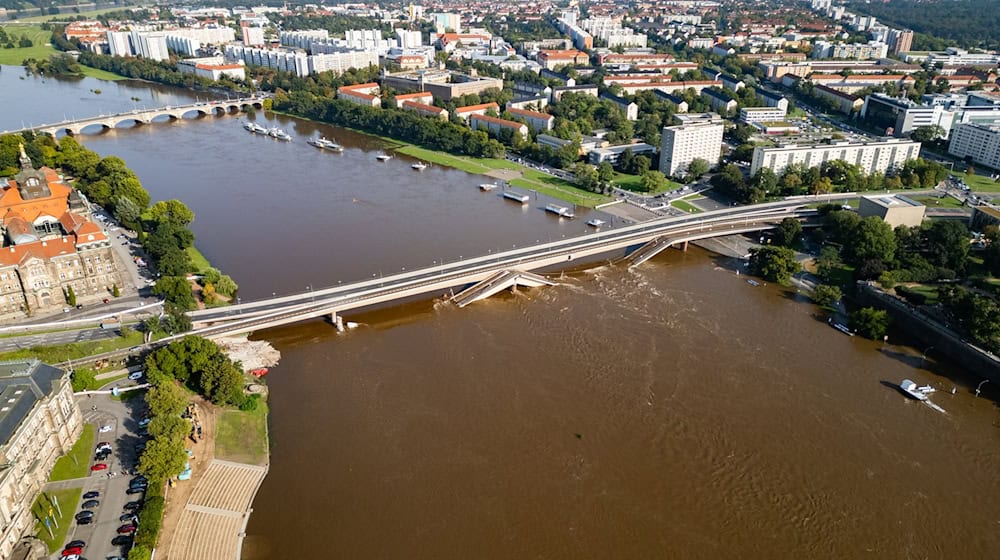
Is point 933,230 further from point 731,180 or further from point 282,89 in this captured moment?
point 282,89

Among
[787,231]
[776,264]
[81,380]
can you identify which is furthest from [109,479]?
[787,231]

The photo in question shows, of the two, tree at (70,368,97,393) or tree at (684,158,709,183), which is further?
tree at (684,158,709,183)

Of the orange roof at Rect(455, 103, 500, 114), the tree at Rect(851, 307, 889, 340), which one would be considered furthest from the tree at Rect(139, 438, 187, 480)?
the orange roof at Rect(455, 103, 500, 114)

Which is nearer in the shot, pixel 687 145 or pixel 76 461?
pixel 76 461

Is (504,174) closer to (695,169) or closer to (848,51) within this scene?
(695,169)

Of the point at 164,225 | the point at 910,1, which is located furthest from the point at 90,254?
the point at 910,1

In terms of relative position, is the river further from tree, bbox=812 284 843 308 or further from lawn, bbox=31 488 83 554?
lawn, bbox=31 488 83 554
